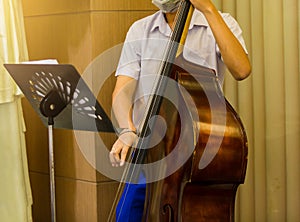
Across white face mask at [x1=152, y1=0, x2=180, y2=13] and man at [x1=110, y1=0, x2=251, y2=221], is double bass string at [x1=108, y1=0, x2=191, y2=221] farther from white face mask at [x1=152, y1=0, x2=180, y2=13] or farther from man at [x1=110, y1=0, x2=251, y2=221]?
white face mask at [x1=152, y1=0, x2=180, y2=13]

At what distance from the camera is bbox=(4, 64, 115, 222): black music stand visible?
6.94 feet

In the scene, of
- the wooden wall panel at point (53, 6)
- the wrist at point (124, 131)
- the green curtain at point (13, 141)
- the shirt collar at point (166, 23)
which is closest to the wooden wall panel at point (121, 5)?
the wooden wall panel at point (53, 6)

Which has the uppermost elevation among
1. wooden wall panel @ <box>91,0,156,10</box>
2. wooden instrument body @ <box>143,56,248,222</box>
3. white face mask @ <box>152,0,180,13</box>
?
wooden wall panel @ <box>91,0,156,10</box>

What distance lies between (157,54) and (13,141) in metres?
1.06

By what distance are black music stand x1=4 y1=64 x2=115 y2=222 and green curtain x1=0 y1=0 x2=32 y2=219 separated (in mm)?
592

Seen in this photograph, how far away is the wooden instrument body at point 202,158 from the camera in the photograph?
183 centimetres

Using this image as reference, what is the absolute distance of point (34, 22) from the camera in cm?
331

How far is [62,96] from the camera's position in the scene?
223 centimetres

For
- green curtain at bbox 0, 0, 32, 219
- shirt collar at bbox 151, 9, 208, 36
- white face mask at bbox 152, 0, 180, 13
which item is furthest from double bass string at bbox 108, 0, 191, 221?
green curtain at bbox 0, 0, 32, 219

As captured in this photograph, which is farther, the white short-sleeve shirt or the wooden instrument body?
the white short-sleeve shirt

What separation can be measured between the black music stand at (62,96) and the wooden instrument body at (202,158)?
31 centimetres

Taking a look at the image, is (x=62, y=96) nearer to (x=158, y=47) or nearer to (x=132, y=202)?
(x=158, y=47)

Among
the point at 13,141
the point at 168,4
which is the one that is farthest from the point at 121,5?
the point at 168,4

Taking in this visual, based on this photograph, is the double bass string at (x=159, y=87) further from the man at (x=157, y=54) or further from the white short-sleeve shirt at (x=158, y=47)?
the white short-sleeve shirt at (x=158, y=47)
